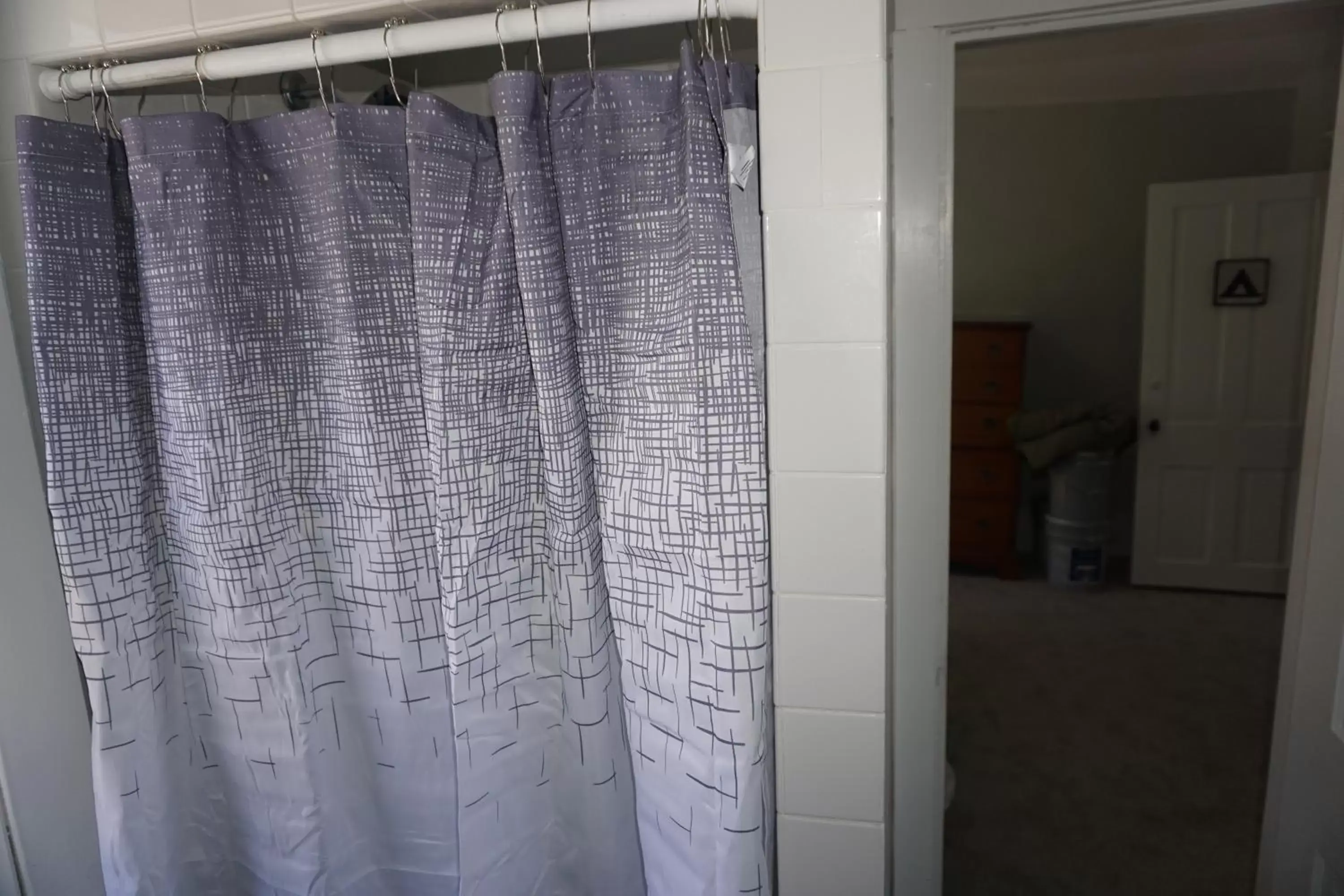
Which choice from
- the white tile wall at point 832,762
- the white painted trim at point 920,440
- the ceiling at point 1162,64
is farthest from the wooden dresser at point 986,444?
the white tile wall at point 832,762

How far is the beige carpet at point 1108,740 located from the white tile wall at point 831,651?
4.32ft

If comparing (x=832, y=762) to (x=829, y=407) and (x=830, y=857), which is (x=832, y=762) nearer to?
(x=830, y=857)

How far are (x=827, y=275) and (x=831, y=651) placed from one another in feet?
1.37

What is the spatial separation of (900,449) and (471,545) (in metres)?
0.63

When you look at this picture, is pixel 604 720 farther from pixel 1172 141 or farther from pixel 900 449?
pixel 1172 141

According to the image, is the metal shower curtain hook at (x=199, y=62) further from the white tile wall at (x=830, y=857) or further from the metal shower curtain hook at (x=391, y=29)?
the white tile wall at (x=830, y=857)

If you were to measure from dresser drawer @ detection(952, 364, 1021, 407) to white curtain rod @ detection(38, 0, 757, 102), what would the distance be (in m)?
3.03

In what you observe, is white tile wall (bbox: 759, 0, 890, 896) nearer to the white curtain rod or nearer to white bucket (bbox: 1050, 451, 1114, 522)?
the white curtain rod

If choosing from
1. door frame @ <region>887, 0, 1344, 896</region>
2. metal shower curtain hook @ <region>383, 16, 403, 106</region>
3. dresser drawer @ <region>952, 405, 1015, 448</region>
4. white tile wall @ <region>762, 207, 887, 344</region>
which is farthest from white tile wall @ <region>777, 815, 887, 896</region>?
dresser drawer @ <region>952, 405, 1015, 448</region>

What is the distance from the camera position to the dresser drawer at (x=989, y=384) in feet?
11.8

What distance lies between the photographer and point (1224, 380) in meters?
3.29

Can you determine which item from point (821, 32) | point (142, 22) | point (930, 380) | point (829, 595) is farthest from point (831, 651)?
point (142, 22)

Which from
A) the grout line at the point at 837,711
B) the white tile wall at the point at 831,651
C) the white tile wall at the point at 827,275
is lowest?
the grout line at the point at 837,711

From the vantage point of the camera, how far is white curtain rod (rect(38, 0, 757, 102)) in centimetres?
84
